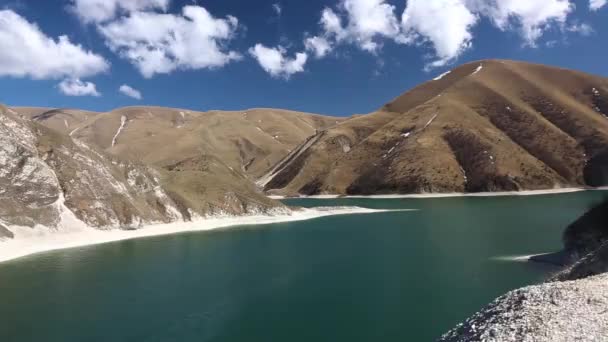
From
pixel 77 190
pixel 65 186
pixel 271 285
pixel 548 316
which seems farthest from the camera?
pixel 77 190

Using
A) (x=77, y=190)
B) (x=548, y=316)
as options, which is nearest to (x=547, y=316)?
(x=548, y=316)

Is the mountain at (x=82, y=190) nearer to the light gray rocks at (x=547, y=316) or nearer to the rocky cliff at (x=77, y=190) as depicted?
the rocky cliff at (x=77, y=190)

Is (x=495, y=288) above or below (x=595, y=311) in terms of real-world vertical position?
below

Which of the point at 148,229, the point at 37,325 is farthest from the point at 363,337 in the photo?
the point at 148,229

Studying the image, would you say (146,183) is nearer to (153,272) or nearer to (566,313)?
(153,272)

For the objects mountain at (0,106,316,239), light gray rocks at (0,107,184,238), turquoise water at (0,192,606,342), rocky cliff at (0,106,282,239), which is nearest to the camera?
turquoise water at (0,192,606,342)

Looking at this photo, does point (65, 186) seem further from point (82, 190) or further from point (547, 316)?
point (547, 316)

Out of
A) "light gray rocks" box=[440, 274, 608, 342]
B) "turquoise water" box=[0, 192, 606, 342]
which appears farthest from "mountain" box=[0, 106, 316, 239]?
"light gray rocks" box=[440, 274, 608, 342]

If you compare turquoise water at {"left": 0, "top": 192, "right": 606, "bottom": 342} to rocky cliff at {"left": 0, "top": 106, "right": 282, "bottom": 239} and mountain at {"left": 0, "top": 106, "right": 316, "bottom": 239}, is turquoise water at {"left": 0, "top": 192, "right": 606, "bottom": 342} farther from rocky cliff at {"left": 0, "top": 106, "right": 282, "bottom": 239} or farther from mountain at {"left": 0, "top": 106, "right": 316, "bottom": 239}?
mountain at {"left": 0, "top": 106, "right": 316, "bottom": 239}
